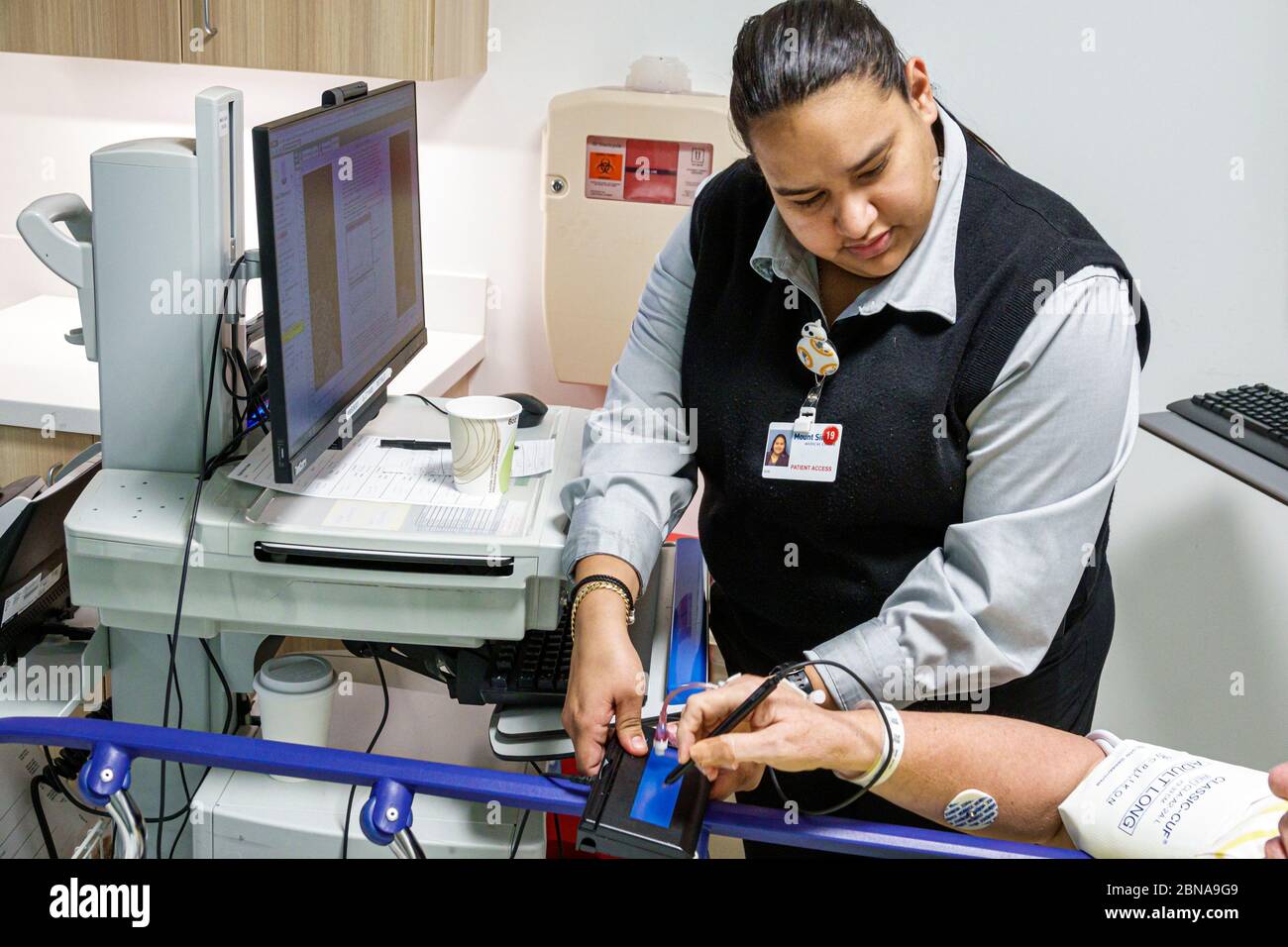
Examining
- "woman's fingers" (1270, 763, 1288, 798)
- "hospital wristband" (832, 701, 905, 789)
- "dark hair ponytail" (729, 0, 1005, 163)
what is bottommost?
"hospital wristband" (832, 701, 905, 789)

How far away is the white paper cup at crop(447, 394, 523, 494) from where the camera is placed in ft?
4.69

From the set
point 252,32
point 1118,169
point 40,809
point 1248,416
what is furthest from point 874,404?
point 252,32

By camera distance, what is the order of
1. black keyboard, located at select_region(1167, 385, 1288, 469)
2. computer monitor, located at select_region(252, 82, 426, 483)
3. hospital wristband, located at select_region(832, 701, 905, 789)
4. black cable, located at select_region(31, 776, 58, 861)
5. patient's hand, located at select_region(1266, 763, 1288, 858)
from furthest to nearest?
black keyboard, located at select_region(1167, 385, 1288, 469) < black cable, located at select_region(31, 776, 58, 861) < computer monitor, located at select_region(252, 82, 426, 483) < hospital wristband, located at select_region(832, 701, 905, 789) < patient's hand, located at select_region(1266, 763, 1288, 858)

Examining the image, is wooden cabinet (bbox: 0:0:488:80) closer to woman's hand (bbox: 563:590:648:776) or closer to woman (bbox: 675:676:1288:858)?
woman's hand (bbox: 563:590:648:776)

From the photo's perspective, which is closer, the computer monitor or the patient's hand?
the patient's hand

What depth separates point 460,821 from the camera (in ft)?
4.31

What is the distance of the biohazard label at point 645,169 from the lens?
89.4 inches

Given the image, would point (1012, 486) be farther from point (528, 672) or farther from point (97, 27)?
point (97, 27)

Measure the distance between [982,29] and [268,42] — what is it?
1.37m

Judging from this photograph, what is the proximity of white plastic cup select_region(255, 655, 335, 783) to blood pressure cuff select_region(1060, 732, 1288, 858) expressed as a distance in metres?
0.84

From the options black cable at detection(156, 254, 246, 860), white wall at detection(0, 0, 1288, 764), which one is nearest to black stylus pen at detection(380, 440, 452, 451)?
black cable at detection(156, 254, 246, 860)

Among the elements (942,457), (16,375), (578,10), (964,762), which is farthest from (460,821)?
(578,10)

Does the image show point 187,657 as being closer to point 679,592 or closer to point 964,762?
point 679,592
